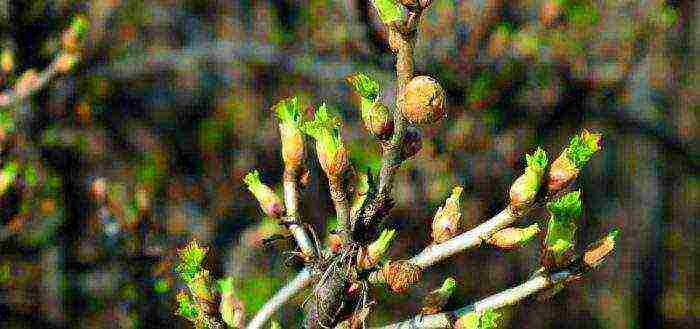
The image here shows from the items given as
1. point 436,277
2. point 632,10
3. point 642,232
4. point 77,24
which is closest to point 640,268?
point 642,232

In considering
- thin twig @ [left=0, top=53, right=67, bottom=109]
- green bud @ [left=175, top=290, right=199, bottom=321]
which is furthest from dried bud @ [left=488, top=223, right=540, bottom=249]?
thin twig @ [left=0, top=53, right=67, bottom=109]

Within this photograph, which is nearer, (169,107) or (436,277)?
(436,277)

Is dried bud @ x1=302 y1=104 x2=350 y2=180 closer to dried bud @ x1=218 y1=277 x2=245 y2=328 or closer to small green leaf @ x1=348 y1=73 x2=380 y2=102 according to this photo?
small green leaf @ x1=348 y1=73 x2=380 y2=102

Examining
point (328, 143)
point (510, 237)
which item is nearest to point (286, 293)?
point (328, 143)

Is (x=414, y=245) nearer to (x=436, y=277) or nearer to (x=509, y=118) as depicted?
(x=436, y=277)

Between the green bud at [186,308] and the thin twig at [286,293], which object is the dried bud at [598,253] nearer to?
the thin twig at [286,293]
